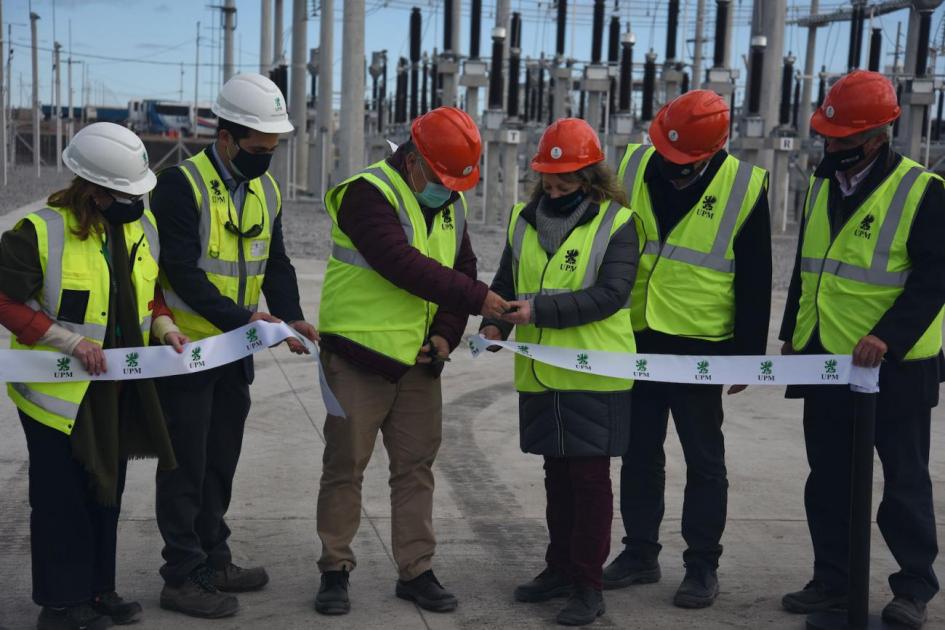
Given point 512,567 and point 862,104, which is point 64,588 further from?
point 862,104

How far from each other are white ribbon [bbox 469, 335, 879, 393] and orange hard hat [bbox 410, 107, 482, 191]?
2.37 ft

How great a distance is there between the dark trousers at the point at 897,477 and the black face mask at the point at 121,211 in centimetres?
288

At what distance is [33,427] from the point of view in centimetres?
466

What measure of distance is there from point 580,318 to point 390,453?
1000mm

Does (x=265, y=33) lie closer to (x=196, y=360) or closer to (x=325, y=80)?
(x=325, y=80)

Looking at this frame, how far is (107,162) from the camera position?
183 inches

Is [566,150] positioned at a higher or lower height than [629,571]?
higher

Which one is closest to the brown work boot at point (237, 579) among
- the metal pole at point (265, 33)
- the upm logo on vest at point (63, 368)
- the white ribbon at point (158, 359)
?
the white ribbon at point (158, 359)

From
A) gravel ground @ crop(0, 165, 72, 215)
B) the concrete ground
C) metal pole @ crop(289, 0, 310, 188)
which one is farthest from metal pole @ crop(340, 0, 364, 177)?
the concrete ground

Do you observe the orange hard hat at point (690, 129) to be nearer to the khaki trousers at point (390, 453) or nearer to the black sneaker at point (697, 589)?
the khaki trousers at point (390, 453)

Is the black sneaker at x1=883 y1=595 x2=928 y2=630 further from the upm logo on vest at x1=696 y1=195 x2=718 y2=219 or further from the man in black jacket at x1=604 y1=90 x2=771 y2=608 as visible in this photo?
the upm logo on vest at x1=696 y1=195 x2=718 y2=219

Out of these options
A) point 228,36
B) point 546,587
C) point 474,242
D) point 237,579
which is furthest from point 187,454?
point 228,36

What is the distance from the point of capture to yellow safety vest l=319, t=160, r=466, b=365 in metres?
5.04

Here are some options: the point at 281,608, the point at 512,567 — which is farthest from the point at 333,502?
the point at 512,567
